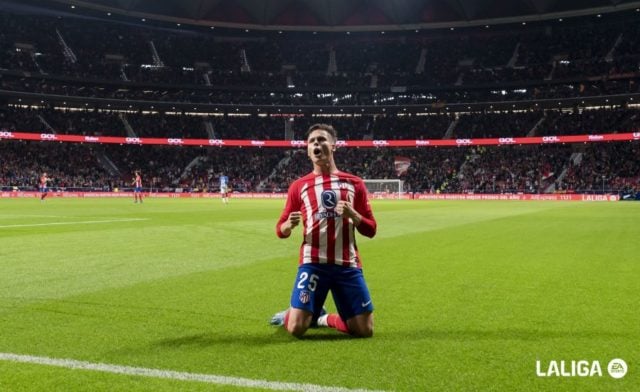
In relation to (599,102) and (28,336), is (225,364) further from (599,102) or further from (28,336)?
(599,102)

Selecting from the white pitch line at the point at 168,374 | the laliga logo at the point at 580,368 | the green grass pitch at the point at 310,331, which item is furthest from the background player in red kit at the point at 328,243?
the laliga logo at the point at 580,368

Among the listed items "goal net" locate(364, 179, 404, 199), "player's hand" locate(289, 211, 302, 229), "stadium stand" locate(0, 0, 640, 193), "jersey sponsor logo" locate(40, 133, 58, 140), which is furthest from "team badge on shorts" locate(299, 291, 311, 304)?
"jersey sponsor logo" locate(40, 133, 58, 140)

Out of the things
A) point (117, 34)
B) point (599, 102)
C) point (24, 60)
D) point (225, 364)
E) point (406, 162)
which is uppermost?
point (117, 34)

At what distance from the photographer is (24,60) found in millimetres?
65000

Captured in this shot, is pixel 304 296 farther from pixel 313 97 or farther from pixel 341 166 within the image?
pixel 313 97

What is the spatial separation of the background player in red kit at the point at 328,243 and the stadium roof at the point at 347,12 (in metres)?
66.8

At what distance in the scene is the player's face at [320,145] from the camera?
18.0 ft

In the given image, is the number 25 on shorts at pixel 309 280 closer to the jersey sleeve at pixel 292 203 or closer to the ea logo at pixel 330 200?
the jersey sleeve at pixel 292 203

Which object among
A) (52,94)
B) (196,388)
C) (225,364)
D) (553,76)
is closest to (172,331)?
(225,364)

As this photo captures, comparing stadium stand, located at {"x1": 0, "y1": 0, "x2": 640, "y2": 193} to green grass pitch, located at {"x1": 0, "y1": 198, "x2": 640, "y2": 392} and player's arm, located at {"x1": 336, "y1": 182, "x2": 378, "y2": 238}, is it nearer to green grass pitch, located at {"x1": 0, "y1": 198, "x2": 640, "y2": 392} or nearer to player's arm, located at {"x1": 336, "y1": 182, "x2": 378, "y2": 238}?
green grass pitch, located at {"x1": 0, "y1": 198, "x2": 640, "y2": 392}

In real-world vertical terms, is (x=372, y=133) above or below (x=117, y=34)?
below

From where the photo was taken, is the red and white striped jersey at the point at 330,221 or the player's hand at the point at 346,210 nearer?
the player's hand at the point at 346,210

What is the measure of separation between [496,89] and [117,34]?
49254 mm

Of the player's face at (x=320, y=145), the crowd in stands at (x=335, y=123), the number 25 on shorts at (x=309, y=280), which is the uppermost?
the crowd in stands at (x=335, y=123)
